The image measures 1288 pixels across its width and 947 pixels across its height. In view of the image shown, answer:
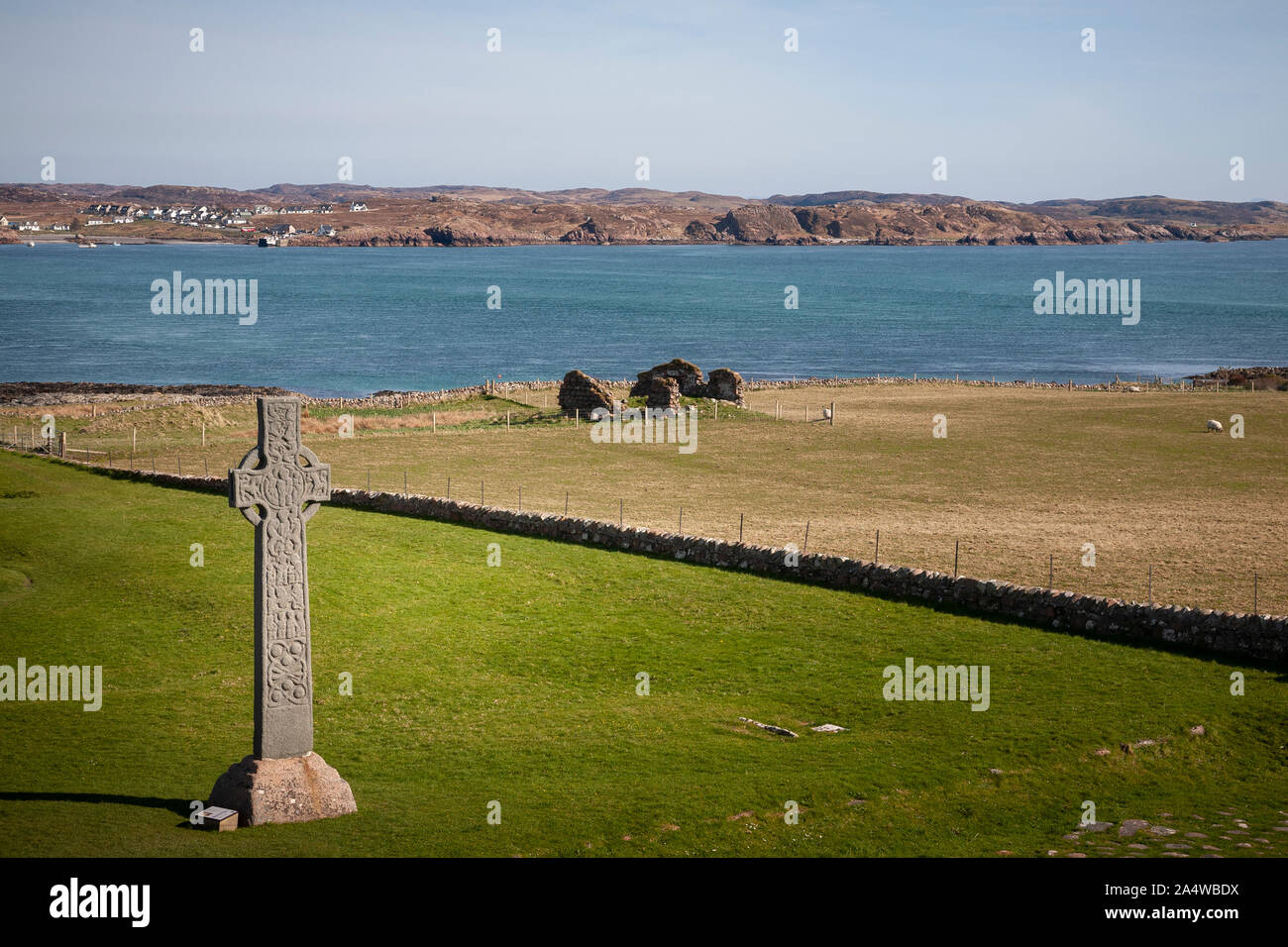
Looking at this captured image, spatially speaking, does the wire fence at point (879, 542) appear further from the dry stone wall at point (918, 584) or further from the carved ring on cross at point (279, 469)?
the carved ring on cross at point (279, 469)

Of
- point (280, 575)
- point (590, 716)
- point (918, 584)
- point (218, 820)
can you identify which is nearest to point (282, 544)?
point (280, 575)

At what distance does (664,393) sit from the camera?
65.2 meters

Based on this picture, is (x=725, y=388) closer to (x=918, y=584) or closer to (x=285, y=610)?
(x=918, y=584)

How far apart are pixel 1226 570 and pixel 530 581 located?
58.5ft

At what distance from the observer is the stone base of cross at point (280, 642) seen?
13664mm

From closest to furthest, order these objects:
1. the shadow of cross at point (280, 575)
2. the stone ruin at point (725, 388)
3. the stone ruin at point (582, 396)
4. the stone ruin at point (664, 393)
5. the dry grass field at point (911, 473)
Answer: the shadow of cross at point (280, 575) < the dry grass field at point (911, 473) < the stone ruin at point (582, 396) < the stone ruin at point (664, 393) < the stone ruin at point (725, 388)

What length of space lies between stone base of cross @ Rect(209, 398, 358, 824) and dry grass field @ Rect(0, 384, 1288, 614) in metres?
18.9

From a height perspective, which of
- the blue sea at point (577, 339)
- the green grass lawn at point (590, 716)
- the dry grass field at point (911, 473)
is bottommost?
the green grass lawn at point (590, 716)

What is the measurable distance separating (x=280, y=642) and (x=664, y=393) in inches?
2045

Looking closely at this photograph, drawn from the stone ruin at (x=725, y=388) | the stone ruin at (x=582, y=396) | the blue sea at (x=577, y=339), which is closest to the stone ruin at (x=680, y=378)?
the stone ruin at (x=725, y=388)

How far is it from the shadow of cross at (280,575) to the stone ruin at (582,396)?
1909 inches

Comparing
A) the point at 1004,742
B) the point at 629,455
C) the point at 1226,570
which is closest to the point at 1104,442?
the point at 629,455

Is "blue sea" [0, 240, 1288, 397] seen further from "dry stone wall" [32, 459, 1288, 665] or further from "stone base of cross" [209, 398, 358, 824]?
"stone base of cross" [209, 398, 358, 824]

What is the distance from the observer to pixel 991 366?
11075 cm
